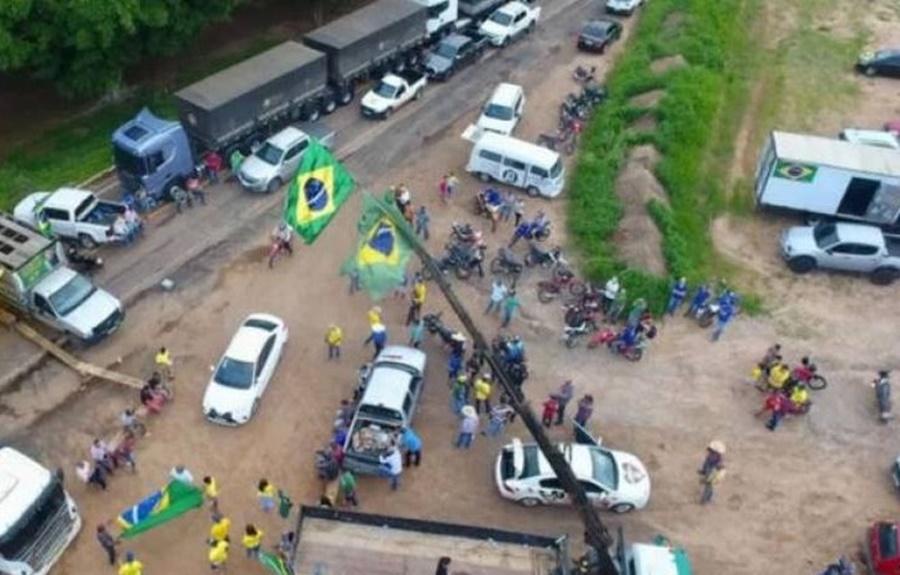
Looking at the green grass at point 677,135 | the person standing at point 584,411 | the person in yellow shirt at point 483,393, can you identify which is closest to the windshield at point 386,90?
the green grass at point 677,135

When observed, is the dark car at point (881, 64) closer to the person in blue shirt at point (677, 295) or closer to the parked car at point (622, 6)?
the parked car at point (622, 6)

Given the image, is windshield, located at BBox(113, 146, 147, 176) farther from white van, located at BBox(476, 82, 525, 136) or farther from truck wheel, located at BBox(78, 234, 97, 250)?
white van, located at BBox(476, 82, 525, 136)

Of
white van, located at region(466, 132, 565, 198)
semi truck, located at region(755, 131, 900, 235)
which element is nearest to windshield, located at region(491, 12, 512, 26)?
white van, located at region(466, 132, 565, 198)

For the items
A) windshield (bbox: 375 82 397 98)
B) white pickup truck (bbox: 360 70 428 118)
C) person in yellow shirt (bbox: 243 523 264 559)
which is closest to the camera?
person in yellow shirt (bbox: 243 523 264 559)

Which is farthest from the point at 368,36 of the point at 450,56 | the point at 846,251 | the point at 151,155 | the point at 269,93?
the point at 846,251

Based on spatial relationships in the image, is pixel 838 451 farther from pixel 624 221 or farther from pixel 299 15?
pixel 299 15

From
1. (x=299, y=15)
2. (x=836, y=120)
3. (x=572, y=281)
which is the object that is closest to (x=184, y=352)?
(x=572, y=281)
